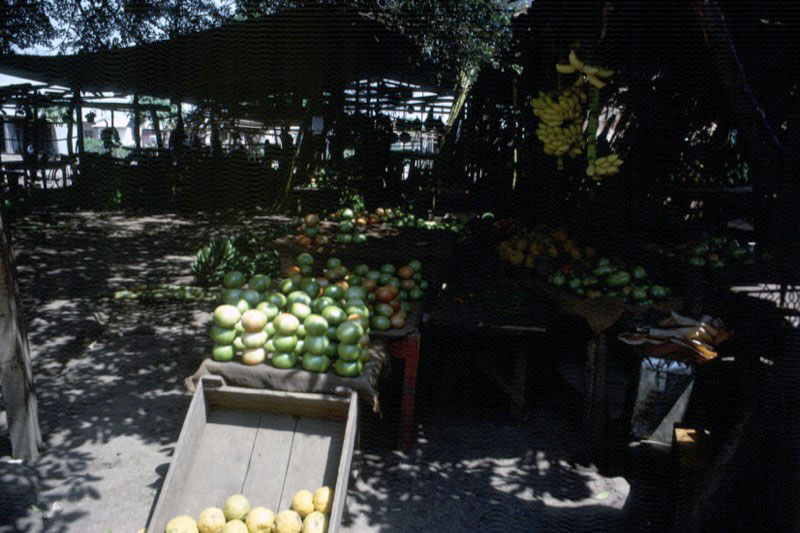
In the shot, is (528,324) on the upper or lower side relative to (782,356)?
lower

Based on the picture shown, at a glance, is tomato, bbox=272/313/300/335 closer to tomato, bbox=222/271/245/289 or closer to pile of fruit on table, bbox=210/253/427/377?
pile of fruit on table, bbox=210/253/427/377

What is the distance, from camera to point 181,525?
2664 millimetres

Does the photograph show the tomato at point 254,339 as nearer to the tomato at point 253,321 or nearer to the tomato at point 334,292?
the tomato at point 253,321

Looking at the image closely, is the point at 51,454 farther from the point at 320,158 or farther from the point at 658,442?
the point at 320,158

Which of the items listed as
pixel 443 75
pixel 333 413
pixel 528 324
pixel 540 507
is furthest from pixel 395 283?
pixel 443 75

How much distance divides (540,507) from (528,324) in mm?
1430

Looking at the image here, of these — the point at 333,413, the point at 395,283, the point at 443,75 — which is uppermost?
the point at 443,75

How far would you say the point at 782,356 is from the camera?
239 centimetres

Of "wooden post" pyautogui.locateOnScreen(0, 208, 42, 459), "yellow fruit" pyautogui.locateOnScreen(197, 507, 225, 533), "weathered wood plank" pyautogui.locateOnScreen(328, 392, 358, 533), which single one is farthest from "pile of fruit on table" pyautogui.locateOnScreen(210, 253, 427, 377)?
"wooden post" pyautogui.locateOnScreen(0, 208, 42, 459)

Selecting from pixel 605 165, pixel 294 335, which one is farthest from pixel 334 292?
pixel 605 165

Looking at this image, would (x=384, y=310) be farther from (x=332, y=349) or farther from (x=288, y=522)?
(x=288, y=522)

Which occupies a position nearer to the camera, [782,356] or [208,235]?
[782,356]

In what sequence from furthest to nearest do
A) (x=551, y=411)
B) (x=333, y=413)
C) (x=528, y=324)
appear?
1. (x=551, y=411)
2. (x=528, y=324)
3. (x=333, y=413)

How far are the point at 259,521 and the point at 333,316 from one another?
1.28 m
